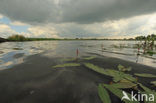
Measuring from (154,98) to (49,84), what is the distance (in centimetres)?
220

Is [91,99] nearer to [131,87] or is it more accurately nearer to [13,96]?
[131,87]

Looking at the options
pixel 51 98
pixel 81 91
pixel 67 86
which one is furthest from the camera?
pixel 67 86

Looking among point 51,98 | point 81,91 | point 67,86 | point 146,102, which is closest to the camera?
point 146,102

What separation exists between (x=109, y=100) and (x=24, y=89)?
1.83 m

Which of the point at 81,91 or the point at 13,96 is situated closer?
the point at 13,96

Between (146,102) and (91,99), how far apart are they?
960 mm

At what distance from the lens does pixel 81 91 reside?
153cm

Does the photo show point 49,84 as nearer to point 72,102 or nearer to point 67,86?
point 67,86

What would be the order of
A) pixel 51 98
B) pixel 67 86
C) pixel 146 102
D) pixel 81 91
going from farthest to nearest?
pixel 67 86 → pixel 81 91 → pixel 51 98 → pixel 146 102

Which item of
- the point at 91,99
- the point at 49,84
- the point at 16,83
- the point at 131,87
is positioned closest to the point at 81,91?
the point at 91,99

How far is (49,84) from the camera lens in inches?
68.3

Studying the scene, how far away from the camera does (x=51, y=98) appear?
1.32 metres

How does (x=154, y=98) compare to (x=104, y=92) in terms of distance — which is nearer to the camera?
(x=154, y=98)

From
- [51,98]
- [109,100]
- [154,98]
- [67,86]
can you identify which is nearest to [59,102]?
[51,98]
